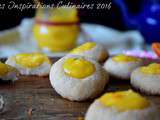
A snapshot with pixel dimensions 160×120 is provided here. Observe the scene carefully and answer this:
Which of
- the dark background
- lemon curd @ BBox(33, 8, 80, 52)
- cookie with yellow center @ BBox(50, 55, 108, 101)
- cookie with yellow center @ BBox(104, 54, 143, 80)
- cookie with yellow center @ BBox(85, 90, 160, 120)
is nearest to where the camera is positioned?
cookie with yellow center @ BBox(85, 90, 160, 120)

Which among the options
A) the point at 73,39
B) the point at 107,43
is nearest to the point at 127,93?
the point at 73,39

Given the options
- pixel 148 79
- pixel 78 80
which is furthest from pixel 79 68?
pixel 148 79

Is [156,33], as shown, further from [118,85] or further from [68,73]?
[68,73]

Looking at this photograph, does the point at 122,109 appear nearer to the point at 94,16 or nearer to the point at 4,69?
the point at 4,69

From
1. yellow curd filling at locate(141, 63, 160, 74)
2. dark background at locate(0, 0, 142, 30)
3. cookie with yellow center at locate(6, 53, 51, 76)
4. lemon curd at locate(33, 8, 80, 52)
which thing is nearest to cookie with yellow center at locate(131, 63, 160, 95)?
yellow curd filling at locate(141, 63, 160, 74)

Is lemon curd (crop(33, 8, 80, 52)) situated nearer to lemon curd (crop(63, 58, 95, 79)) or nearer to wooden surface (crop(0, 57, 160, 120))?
wooden surface (crop(0, 57, 160, 120))
